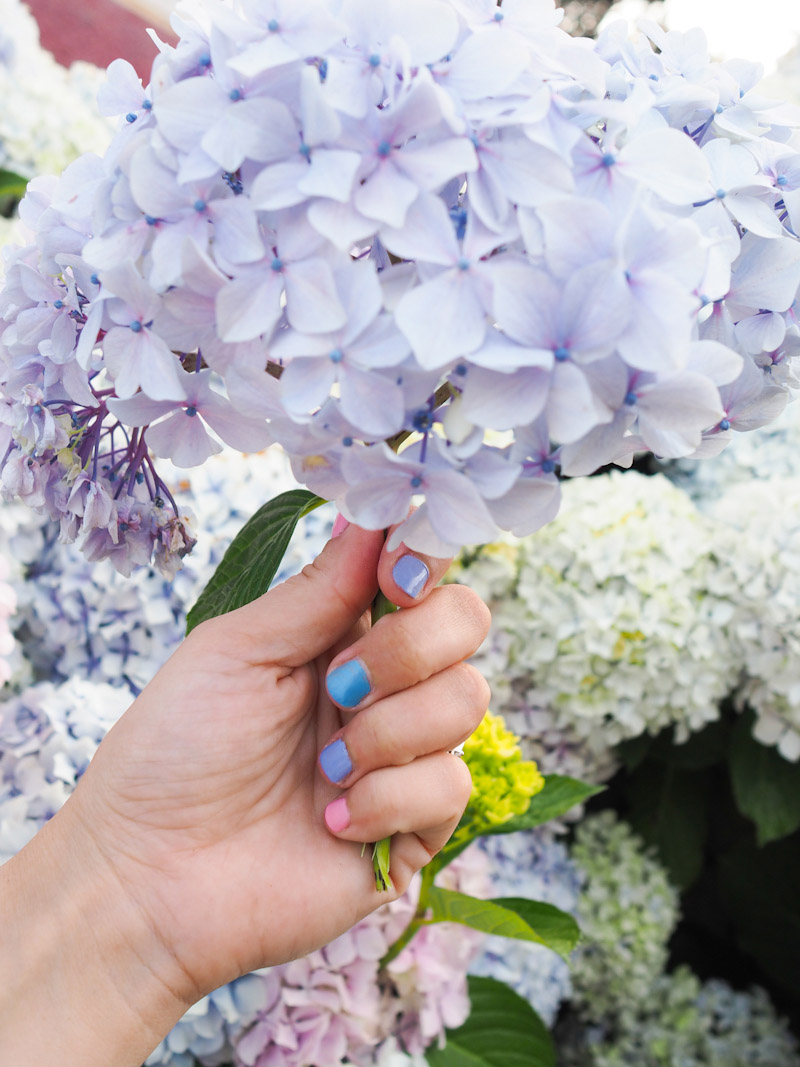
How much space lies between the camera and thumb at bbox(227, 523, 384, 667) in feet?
1.95

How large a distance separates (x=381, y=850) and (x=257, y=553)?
0.22 m

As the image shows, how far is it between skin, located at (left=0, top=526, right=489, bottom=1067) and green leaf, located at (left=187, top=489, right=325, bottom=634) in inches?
1.0

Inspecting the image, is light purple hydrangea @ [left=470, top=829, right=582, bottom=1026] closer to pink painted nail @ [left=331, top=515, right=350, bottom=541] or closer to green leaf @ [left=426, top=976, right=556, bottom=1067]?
green leaf @ [left=426, top=976, right=556, bottom=1067]

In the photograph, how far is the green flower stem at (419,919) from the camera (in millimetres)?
865

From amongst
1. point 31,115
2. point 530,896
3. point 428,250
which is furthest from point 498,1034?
point 31,115

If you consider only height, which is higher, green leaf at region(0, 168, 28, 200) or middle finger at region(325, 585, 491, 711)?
green leaf at region(0, 168, 28, 200)

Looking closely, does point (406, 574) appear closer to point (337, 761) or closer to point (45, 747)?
point (337, 761)

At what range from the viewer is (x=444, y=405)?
0.45 m

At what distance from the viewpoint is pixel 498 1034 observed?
101 centimetres

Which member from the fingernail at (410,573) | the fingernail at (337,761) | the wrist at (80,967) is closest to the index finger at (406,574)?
the fingernail at (410,573)

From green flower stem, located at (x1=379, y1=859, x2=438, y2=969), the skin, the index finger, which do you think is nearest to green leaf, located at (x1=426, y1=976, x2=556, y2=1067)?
green flower stem, located at (x1=379, y1=859, x2=438, y2=969)

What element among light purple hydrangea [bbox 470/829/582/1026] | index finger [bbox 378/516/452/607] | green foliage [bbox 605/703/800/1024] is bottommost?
green foliage [bbox 605/703/800/1024]

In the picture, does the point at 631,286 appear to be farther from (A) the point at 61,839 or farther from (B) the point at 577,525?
(B) the point at 577,525

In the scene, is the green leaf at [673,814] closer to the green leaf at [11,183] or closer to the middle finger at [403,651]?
the middle finger at [403,651]
